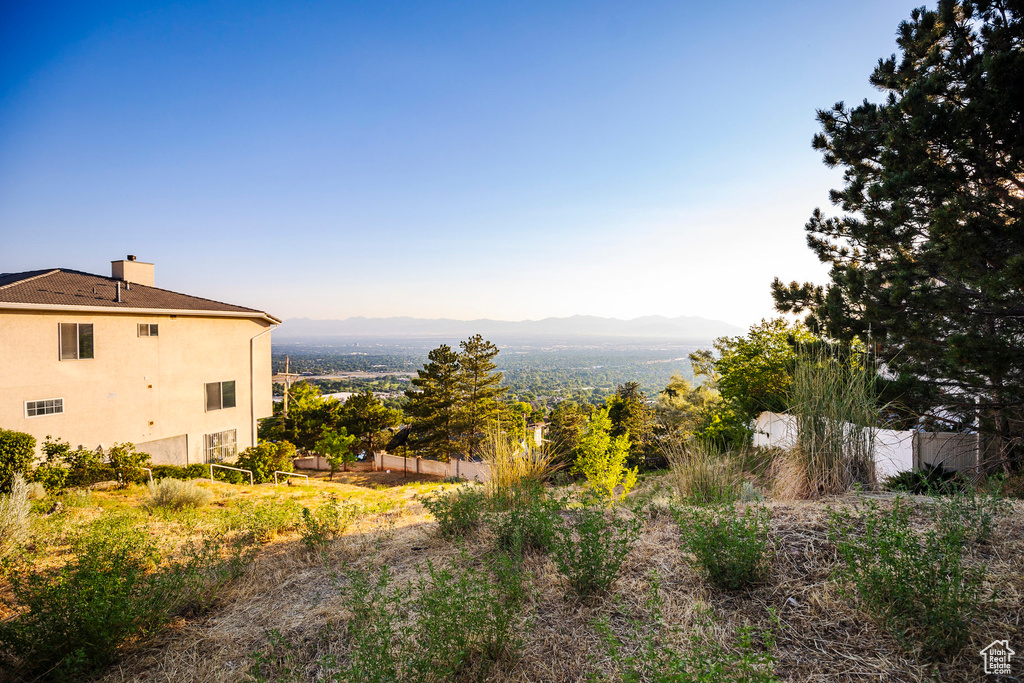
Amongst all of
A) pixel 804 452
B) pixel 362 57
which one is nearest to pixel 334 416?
pixel 362 57

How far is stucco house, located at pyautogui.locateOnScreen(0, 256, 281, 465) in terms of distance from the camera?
30.0 ft

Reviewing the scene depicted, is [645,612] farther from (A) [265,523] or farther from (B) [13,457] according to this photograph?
(B) [13,457]

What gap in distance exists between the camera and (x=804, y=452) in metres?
3.79

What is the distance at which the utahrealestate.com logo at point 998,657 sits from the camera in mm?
1500

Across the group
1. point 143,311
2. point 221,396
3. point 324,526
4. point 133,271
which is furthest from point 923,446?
point 133,271

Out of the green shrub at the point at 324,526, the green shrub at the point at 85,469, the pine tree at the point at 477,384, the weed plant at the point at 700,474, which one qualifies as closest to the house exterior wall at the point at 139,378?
the green shrub at the point at 85,469

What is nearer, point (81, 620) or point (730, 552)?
point (81, 620)

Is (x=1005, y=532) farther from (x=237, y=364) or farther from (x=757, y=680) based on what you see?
(x=237, y=364)

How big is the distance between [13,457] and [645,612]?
10753 mm

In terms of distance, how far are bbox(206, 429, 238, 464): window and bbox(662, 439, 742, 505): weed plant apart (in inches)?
537

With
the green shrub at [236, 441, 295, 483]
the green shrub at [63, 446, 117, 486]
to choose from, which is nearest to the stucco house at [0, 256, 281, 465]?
the green shrub at [236, 441, 295, 483]

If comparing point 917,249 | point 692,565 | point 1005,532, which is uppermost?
point 917,249

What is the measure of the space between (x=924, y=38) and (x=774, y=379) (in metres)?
6.87

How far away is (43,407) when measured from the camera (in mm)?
9320
